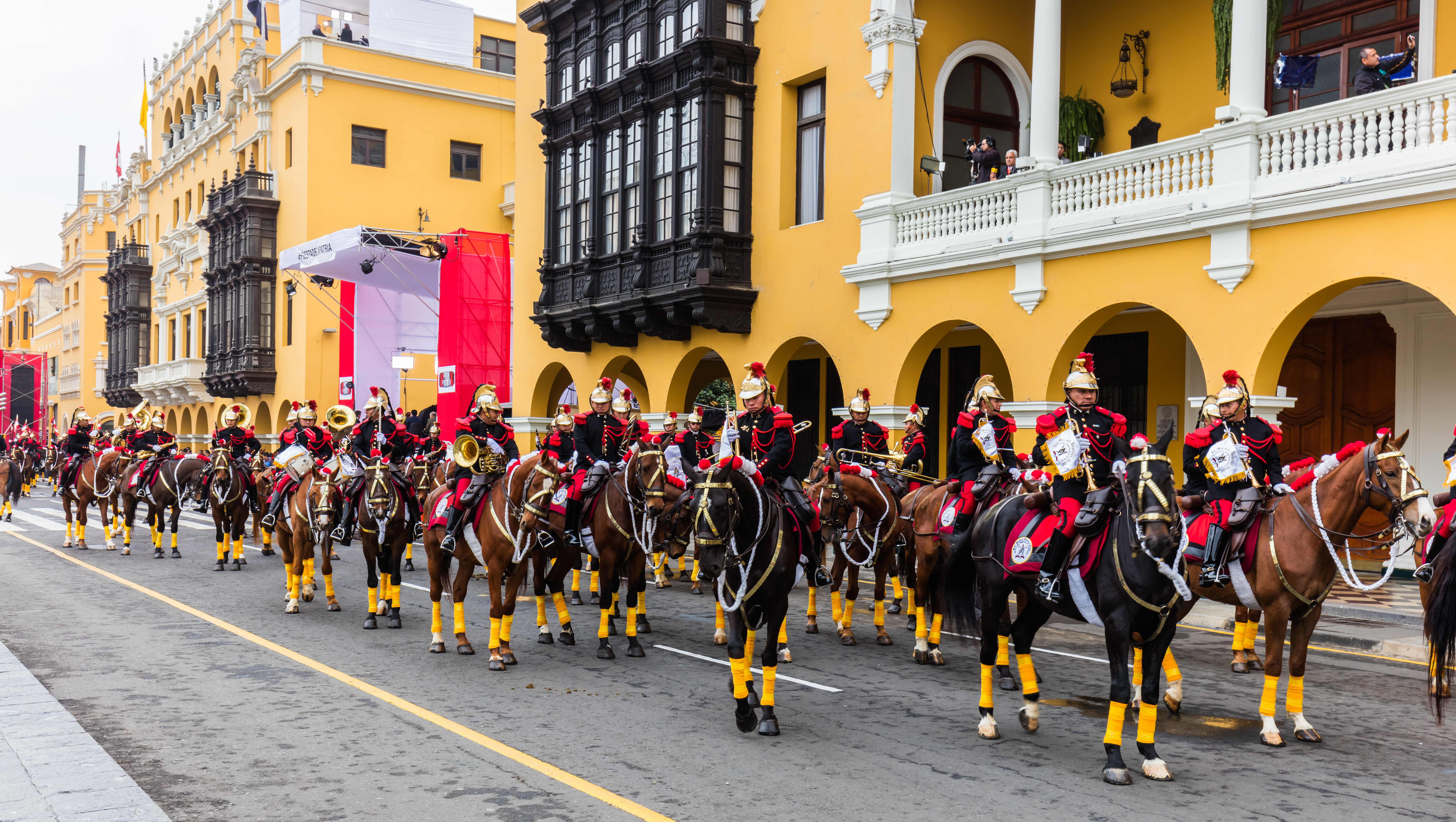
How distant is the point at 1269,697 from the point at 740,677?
3.84 metres

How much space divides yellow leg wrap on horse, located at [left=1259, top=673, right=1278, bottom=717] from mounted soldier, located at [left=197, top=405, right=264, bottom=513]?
57.3ft

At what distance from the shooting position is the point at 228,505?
20.1 m

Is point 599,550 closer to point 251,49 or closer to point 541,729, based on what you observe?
point 541,729

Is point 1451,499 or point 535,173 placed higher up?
point 535,173

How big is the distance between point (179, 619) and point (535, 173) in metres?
18.9

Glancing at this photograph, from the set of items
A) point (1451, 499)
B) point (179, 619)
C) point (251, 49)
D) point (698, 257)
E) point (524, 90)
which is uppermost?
point (251, 49)

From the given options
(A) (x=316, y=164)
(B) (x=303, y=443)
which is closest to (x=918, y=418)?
(B) (x=303, y=443)

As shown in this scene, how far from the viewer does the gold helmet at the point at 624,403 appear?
527 inches

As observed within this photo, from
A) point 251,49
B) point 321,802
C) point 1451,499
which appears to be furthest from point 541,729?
point 251,49

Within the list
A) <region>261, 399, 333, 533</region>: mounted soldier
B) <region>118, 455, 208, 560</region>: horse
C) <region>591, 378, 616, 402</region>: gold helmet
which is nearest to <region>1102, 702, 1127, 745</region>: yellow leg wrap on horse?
<region>591, 378, 616, 402</region>: gold helmet

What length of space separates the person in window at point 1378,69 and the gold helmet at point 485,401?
11363 millimetres

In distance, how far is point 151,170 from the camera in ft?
205

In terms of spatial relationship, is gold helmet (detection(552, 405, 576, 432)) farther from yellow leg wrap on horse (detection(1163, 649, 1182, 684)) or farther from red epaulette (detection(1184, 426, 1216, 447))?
yellow leg wrap on horse (detection(1163, 649, 1182, 684))

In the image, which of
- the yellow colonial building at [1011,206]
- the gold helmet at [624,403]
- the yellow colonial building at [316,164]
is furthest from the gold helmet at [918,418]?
the yellow colonial building at [316,164]
